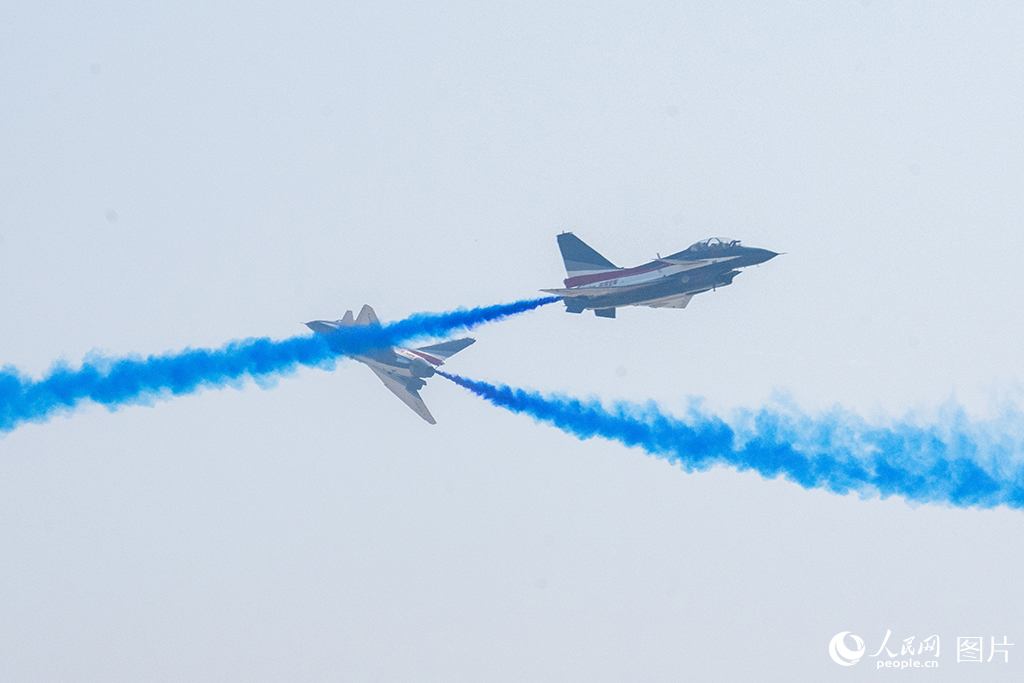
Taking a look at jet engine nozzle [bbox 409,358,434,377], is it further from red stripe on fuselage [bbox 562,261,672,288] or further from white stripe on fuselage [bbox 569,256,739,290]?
white stripe on fuselage [bbox 569,256,739,290]

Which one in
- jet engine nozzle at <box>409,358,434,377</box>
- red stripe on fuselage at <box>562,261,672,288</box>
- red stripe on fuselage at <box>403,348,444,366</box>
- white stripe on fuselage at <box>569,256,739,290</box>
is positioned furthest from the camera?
red stripe on fuselage at <box>403,348,444,366</box>

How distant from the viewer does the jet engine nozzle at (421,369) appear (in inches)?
2815

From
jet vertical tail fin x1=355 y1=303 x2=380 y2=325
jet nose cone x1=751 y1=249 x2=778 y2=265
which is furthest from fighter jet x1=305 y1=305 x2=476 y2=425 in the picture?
jet nose cone x1=751 y1=249 x2=778 y2=265

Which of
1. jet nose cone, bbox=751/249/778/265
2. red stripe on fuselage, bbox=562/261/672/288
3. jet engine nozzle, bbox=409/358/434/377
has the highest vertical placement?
red stripe on fuselage, bbox=562/261/672/288

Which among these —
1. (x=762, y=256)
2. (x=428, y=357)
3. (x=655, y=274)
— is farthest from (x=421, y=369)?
(x=762, y=256)

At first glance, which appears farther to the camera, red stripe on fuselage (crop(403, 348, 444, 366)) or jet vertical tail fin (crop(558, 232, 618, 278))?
red stripe on fuselage (crop(403, 348, 444, 366))

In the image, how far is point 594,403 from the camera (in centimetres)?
6956

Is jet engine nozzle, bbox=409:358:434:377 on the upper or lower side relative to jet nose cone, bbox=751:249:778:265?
lower

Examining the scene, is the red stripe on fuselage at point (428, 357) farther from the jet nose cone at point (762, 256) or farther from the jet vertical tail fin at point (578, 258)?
the jet nose cone at point (762, 256)

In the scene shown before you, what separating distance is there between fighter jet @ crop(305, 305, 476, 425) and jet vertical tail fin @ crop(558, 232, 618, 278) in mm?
8733

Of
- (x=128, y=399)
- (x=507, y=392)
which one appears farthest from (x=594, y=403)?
(x=128, y=399)

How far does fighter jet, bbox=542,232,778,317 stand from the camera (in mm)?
61844

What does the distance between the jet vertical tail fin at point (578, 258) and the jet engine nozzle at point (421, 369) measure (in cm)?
922

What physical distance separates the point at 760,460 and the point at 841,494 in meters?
3.68
